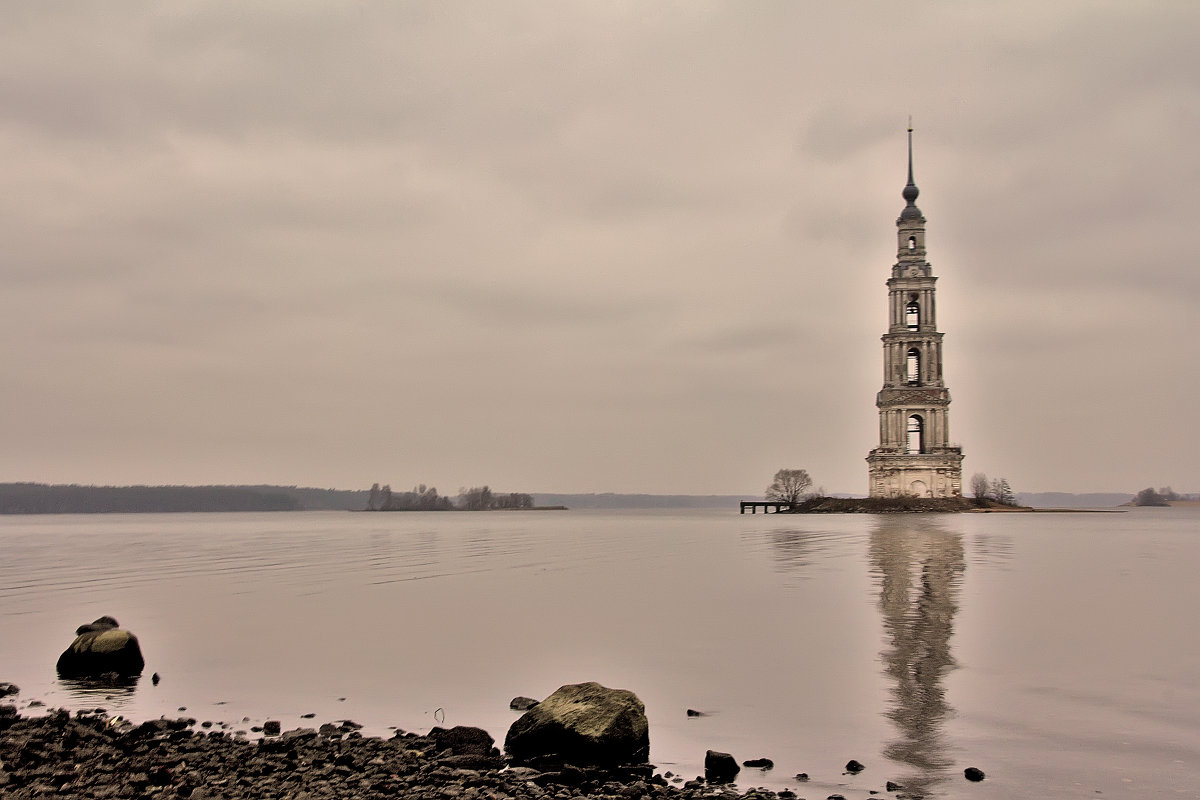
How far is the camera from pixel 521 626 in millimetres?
28594

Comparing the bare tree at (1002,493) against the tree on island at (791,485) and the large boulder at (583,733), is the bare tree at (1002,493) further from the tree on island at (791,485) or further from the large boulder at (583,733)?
the large boulder at (583,733)

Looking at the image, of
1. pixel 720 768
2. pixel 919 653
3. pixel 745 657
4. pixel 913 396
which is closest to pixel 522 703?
pixel 720 768

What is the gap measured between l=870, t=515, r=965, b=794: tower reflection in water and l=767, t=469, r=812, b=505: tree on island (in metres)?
138

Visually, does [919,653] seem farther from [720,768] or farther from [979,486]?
[979,486]

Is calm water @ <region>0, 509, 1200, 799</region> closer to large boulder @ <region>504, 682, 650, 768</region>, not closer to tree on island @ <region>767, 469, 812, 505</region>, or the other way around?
large boulder @ <region>504, 682, 650, 768</region>

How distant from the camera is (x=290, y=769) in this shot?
41.3ft

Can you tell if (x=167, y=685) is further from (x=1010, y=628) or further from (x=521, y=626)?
(x=1010, y=628)

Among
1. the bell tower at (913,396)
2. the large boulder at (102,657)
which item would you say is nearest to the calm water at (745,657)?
the large boulder at (102,657)

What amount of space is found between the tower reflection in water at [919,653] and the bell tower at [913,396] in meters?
98.5

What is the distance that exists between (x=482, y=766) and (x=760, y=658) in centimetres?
1129

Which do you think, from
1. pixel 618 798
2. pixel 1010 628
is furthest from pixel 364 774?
pixel 1010 628

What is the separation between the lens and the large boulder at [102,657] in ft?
69.1

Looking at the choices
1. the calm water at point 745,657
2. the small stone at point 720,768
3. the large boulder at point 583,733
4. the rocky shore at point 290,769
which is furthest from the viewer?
the calm water at point 745,657

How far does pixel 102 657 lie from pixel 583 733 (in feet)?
42.0
